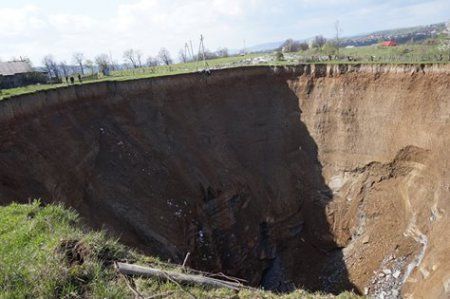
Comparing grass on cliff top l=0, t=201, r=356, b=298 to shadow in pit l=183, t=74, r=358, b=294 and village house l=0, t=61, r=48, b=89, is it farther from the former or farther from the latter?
village house l=0, t=61, r=48, b=89

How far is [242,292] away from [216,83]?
25.8 metres

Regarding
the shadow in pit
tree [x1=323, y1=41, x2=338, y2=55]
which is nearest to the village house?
the shadow in pit

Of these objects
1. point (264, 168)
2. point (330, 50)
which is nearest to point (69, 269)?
point (264, 168)

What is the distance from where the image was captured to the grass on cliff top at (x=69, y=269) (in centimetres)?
493

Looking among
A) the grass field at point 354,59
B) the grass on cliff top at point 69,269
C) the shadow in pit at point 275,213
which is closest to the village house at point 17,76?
the grass field at point 354,59

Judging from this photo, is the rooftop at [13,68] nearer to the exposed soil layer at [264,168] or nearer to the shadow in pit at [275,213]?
the exposed soil layer at [264,168]

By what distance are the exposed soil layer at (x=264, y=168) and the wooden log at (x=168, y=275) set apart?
1130cm

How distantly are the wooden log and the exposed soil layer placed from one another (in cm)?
1130

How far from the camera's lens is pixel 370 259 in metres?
22.1

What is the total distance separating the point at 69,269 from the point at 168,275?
1340mm

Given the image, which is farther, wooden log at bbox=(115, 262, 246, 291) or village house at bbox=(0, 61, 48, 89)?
village house at bbox=(0, 61, 48, 89)

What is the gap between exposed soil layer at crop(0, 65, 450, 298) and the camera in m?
18.7

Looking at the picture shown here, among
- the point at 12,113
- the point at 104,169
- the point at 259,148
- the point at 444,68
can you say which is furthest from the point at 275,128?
the point at 12,113

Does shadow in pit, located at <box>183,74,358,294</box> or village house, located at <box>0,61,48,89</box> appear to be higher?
village house, located at <box>0,61,48,89</box>
